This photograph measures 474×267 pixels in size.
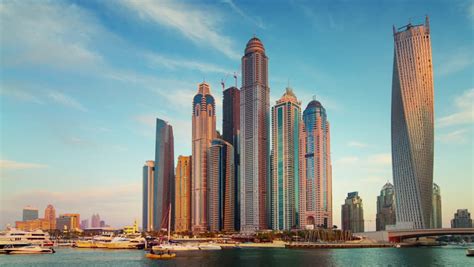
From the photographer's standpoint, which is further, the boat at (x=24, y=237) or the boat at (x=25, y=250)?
the boat at (x=24, y=237)

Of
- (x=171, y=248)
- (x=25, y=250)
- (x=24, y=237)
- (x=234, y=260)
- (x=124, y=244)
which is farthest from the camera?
(x=124, y=244)

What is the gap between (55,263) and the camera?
383ft

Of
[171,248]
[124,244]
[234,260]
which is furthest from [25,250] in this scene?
[234,260]

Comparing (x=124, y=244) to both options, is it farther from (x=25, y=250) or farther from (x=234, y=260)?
(x=234, y=260)

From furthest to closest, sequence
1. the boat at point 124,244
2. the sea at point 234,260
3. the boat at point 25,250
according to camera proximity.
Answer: the boat at point 124,244
the boat at point 25,250
the sea at point 234,260

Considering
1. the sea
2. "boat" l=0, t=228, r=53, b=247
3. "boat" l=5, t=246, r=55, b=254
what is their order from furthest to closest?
"boat" l=0, t=228, r=53, b=247 < "boat" l=5, t=246, r=55, b=254 < the sea

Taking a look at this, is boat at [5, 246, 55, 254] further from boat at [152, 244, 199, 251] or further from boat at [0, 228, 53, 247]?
boat at [152, 244, 199, 251]

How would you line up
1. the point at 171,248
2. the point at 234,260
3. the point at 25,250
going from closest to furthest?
the point at 234,260, the point at 25,250, the point at 171,248

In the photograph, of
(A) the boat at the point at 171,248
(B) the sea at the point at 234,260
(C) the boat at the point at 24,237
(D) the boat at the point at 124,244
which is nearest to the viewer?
(B) the sea at the point at 234,260

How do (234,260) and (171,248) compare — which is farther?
(171,248)

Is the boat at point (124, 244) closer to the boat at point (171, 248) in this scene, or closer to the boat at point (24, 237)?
the boat at point (171, 248)

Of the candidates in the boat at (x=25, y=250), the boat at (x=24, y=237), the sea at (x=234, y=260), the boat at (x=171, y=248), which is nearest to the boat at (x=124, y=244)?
the boat at (x=171, y=248)

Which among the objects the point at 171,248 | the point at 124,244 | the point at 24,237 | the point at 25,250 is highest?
the point at 24,237

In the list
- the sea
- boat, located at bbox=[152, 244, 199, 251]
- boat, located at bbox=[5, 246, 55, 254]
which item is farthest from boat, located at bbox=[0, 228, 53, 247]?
boat, located at bbox=[152, 244, 199, 251]
